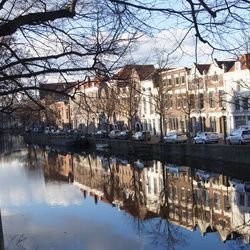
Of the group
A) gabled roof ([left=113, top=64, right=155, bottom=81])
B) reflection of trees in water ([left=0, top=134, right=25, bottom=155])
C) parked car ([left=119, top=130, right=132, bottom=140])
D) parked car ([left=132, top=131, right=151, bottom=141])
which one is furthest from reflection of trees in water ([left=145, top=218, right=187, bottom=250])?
reflection of trees in water ([left=0, top=134, right=25, bottom=155])

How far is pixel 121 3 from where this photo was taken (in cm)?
579

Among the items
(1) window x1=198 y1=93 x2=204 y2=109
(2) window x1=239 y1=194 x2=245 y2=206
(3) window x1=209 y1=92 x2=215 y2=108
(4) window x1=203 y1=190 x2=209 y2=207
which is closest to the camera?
(2) window x1=239 y1=194 x2=245 y2=206

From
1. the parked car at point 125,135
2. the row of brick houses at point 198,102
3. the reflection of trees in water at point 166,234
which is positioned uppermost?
the row of brick houses at point 198,102

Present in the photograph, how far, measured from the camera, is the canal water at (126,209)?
1862 centimetres

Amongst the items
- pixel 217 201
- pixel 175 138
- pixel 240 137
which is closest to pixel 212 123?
pixel 175 138

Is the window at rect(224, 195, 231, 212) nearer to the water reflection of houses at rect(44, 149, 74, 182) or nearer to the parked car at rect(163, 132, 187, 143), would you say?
the water reflection of houses at rect(44, 149, 74, 182)

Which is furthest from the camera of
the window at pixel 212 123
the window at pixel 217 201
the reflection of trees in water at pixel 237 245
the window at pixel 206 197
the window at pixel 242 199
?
the window at pixel 212 123

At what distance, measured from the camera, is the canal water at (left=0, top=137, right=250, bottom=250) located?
733 inches

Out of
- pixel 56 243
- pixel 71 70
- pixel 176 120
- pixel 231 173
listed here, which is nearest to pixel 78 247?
pixel 56 243

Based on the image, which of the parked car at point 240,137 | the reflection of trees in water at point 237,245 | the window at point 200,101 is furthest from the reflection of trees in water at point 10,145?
the reflection of trees in water at point 237,245

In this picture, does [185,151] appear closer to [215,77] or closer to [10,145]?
[215,77]

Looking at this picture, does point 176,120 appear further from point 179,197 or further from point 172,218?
point 172,218

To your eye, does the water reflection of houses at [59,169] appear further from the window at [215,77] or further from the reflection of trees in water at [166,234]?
the reflection of trees in water at [166,234]

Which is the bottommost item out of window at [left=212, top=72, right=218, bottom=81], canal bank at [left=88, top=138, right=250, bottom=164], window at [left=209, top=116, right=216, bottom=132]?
canal bank at [left=88, top=138, right=250, bottom=164]
